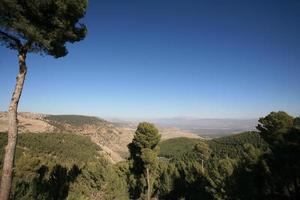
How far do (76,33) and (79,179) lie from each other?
101 ft

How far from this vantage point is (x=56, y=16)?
1036 cm

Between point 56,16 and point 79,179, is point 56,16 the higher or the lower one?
the higher one

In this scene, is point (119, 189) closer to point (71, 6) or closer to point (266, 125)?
point (266, 125)

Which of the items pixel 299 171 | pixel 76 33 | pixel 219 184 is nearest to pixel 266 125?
pixel 219 184

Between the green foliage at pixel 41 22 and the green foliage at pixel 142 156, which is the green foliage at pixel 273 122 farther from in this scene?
the green foliage at pixel 41 22

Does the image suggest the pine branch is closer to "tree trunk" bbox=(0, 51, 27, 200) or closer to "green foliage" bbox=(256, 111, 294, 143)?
"tree trunk" bbox=(0, 51, 27, 200)

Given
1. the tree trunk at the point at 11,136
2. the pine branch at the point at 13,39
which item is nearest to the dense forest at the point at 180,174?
the tree trunk at the point at 11,136

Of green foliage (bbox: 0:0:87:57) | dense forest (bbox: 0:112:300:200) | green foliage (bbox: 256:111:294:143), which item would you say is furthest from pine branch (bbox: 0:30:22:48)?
green foliage (bbox: 256:111:294:143)

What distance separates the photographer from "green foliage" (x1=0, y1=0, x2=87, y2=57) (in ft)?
32.0

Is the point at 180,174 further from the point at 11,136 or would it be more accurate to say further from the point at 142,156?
the point at 11,136

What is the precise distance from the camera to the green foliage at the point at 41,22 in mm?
9742

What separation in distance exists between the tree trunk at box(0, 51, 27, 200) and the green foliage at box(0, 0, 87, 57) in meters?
0.83

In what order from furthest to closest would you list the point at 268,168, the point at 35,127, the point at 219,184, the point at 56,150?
the point at 35,127 → the point at 56,150 → the point at 219,184 → the point at 268,168

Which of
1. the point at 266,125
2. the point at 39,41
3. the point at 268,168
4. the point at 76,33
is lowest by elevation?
the point at 268,168
